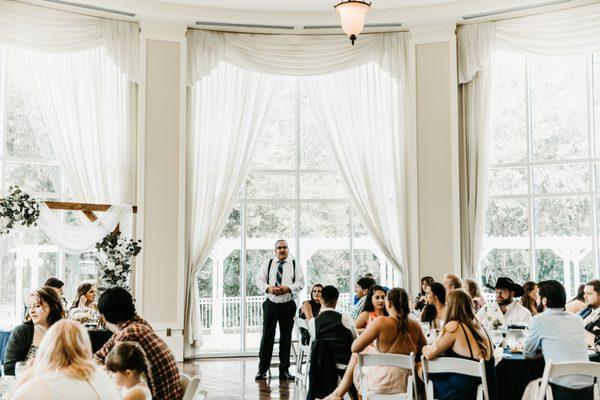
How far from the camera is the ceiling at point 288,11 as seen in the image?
8.68 m

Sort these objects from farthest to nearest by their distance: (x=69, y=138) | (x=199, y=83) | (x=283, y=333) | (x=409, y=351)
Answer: (x=199, y=83) → (x=69, y=138) → (x=283, y=333) → (x=409, y=351)

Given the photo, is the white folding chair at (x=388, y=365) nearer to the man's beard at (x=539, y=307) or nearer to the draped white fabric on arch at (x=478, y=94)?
the man's beard at (x=539, y=307)

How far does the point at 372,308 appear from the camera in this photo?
6.23 metres

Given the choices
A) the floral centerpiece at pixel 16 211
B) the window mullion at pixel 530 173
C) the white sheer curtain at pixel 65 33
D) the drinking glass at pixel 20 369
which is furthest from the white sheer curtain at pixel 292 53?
the drinking glass at pixel 20 369

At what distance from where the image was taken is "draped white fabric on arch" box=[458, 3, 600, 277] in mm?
8986

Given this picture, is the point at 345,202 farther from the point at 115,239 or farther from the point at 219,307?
the point at 115,239

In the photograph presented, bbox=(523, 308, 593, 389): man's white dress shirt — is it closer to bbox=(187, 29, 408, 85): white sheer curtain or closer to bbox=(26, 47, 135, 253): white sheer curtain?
bbox=(187, 29, 408, 85): white sheer curtain

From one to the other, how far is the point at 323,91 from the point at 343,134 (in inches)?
28.2

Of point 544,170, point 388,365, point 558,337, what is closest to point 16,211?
point 388,365

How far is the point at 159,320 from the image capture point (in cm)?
892

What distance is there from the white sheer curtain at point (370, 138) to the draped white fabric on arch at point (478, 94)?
89 centimetres

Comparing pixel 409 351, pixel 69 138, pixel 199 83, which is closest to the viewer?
pixel 409 351

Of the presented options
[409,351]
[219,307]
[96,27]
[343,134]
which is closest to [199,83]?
[96,27]

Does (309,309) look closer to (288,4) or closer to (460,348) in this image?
(460,348)
